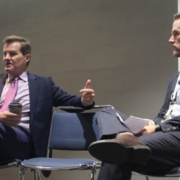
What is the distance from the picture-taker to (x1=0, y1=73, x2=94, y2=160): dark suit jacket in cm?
232

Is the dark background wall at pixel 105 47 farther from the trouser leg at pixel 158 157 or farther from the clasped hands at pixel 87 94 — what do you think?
the trouser leg at pixel 158 157

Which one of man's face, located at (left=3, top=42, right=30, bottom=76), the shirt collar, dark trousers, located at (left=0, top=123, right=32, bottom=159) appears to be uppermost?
man's face, located at (left=3, top=42, right=30, bottom=76)

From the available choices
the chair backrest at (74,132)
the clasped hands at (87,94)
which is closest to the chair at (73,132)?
the chair backrest at (74,132)

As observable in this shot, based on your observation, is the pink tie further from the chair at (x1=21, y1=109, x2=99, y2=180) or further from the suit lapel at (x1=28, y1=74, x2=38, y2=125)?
the chair at (x1=21, y1=109, x2=99, y2=180)

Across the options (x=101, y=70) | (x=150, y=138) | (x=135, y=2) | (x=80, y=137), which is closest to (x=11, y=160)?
(x=80, y=137)

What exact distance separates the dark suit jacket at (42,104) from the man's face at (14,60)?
10 cm

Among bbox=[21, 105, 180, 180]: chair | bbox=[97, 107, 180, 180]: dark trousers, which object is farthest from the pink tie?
bbox=[97, 107, 180, 180]: dark trousers

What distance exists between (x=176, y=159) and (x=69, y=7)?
87.9 inches

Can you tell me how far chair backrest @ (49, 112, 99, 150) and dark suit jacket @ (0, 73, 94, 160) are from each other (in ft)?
0.25

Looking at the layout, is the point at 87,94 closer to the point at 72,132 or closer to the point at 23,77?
the point at 72,132

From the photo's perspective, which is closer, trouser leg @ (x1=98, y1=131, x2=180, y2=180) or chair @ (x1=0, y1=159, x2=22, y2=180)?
trouser leg @ (x1=98, y1=131, x2=180, y2=180)

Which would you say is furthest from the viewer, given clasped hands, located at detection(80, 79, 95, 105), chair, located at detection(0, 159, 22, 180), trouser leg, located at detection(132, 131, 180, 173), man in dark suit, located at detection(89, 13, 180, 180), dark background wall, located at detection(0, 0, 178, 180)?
dark background wall, located at detection(0, 0, 178, 180)

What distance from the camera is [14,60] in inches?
102

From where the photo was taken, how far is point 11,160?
2.08 meters
